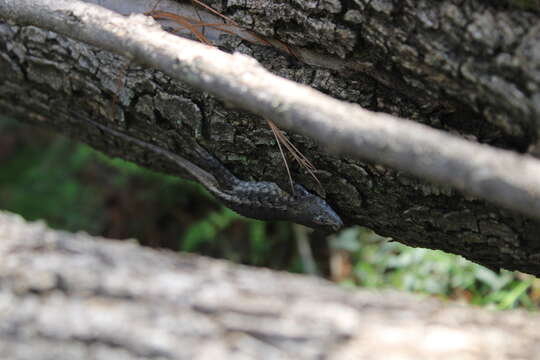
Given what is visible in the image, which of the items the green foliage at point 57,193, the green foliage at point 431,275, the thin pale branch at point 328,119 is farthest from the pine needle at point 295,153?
the green foliage at point 57,193

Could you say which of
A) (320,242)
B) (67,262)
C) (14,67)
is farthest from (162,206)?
(14,67)

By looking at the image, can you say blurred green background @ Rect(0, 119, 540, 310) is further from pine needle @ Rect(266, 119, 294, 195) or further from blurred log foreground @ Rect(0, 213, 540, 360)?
pine needle @ Rect(266, 119, 294, 195)

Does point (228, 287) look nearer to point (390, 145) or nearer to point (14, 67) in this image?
point (14, 67)

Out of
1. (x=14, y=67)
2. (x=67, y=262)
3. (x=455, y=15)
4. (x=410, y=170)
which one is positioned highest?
(x=455, y=15)

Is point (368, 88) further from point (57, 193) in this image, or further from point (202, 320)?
point (57, 193)

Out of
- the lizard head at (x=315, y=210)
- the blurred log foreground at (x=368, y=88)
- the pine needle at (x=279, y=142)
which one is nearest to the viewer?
the blurred log foreground at (x=368, y=88)

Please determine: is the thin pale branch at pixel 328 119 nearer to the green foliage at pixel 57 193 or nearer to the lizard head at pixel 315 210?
the lizard head at pixel 315 210

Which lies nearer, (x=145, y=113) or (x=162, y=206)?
(x=145, y=113)
